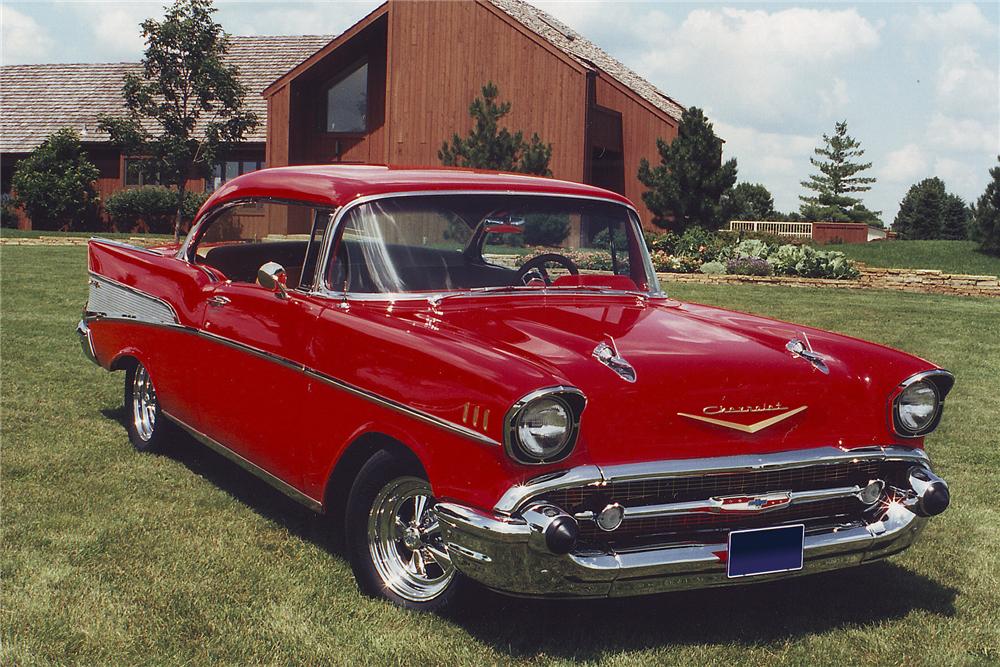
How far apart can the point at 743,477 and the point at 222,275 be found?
2.94m

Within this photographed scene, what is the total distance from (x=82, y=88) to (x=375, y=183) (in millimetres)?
40038

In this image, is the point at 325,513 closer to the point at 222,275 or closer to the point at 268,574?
the point at 268,574

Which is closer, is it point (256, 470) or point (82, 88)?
point (256, 470)

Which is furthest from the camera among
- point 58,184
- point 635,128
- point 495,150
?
point 58,184

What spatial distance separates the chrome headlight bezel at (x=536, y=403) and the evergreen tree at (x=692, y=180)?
24.7 meters

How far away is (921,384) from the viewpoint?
399 centimetres

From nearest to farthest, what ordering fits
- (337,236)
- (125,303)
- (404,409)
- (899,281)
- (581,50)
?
1. (404,409)
2. (337,236)
3. (125,303)
4. (899,281)
5. (581,50)

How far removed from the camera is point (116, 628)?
3.64 m

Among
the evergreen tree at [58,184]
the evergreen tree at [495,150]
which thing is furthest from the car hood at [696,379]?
the evergreen tree at [58,184]

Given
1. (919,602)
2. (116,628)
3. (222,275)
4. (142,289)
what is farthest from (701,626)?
(142,289)

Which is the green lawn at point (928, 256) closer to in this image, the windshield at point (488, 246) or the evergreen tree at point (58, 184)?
the windshield at point (488, 246)

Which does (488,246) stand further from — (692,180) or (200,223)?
(692,180)

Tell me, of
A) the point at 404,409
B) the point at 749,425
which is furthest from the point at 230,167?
the point at 749,425

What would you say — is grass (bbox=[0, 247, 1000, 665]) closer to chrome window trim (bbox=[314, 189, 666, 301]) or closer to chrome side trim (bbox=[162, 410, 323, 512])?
chrome side trim (bbox=[162, 410, 323, 512])
